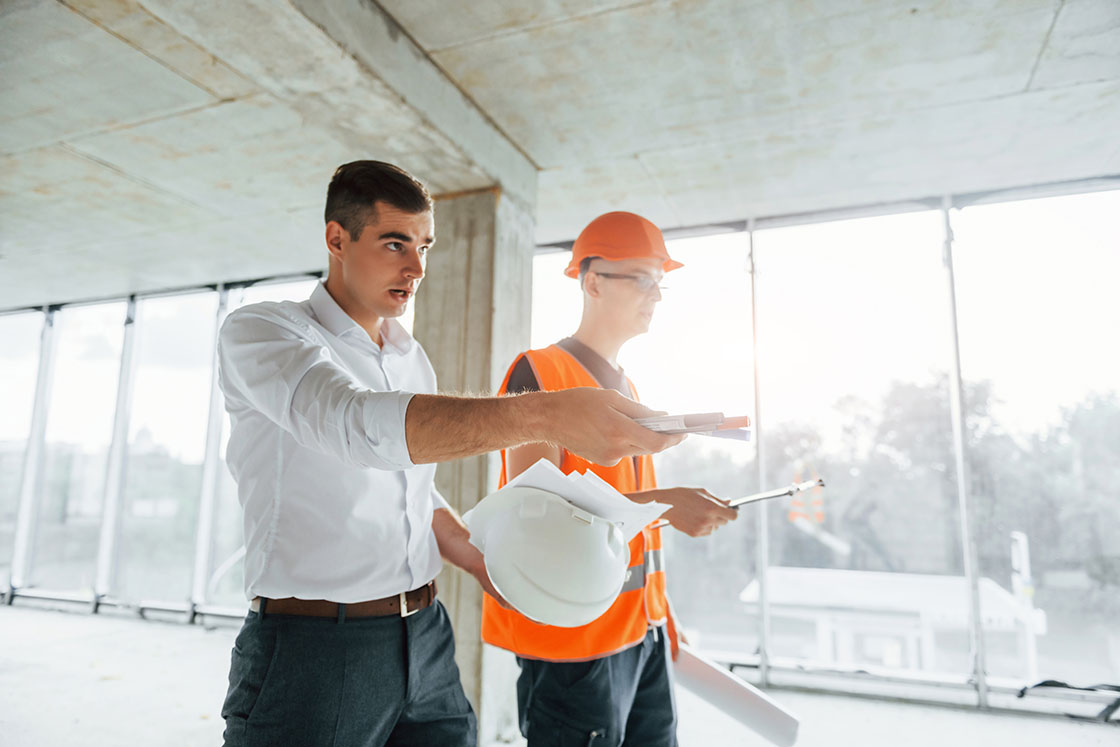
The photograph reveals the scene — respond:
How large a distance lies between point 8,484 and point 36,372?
122cm

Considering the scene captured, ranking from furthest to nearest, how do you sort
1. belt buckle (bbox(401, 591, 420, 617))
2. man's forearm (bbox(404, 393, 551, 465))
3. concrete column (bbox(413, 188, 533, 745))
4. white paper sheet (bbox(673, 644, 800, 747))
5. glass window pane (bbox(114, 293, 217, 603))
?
glass window pane (bbox(114, 293, 217, 603)), concrete column (bbox(413, 188, 533, 745)), white paper sheet (bbox(673, 644, 800, 747)), belt buckle (bbox(401, 591, 420, 617)), man's forearm (bbox(404, 393, 551, 465))

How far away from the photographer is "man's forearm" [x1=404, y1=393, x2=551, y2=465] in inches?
33.4

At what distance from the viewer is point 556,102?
3322 millimetres

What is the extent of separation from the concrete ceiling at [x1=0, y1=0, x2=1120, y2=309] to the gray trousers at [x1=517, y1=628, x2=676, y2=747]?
2266mm

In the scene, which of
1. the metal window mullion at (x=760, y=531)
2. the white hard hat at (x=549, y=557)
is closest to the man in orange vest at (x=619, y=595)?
the white hard hat at (x=549, y=557)

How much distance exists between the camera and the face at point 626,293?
1.88 meters

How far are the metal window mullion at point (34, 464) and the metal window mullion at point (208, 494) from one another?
2261 millimetres

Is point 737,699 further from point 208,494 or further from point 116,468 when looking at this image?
point 116,468

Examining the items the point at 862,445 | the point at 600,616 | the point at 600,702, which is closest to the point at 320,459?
the point at 600,616

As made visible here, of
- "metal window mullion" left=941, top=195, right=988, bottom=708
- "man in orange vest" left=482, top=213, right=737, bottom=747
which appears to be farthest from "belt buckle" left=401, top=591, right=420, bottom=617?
"metal window mullion" left=941, top=195, right=988, bottom=708

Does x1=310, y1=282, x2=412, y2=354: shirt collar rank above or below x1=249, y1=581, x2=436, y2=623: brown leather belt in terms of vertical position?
above

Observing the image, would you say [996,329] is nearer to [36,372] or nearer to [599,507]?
[599,507]

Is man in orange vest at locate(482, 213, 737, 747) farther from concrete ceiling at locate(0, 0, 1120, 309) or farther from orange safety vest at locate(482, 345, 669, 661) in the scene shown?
concrete ceiling at locate(0, 0, 1120, 309)

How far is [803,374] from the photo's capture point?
4.60 meters
